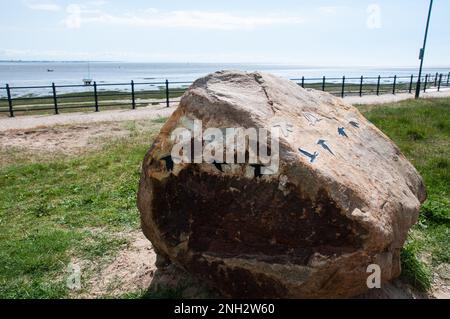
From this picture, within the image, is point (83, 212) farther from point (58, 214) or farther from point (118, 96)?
point (118, 96)

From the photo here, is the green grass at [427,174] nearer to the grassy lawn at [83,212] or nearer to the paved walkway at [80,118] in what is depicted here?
the grassy lawn at [83,212]

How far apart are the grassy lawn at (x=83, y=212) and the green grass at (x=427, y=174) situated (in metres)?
0.01

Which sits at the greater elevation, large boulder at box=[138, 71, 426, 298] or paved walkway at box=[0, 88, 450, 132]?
large boulder at box=[138, 71, 426, 298]

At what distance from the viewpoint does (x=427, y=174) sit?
7.07 m

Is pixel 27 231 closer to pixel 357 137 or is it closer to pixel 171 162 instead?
pixel 171 162

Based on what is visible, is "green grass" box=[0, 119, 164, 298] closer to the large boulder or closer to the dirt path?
the large boulder

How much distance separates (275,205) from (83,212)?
3.52 meters

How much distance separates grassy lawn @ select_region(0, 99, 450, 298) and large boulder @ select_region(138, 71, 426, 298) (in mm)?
885

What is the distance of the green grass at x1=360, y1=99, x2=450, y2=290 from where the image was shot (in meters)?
4.35

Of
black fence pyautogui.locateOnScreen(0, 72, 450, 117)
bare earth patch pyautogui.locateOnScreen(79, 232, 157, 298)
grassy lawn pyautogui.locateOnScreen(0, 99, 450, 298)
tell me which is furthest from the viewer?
black fence pyautogui.locateOnScreen(0, 72, 450, 117)

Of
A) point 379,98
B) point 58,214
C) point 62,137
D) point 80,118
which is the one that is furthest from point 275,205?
point 379,98

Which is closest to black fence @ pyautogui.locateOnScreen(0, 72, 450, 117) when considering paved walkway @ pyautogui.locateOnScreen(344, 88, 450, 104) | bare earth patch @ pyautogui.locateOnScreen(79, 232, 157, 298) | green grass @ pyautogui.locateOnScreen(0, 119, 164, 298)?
paved walkway @ pyautogui.locateOnScreen(344, 88, 450, 104)

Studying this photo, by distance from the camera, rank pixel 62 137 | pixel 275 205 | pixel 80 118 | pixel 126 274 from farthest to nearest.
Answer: pixel 80 118 → pixel 62 137 → pixel 126 274 → pixel 275 205
